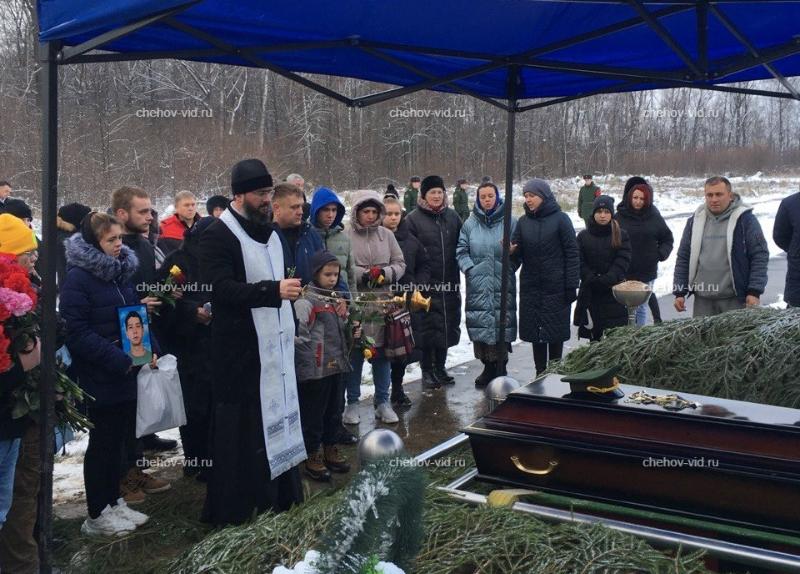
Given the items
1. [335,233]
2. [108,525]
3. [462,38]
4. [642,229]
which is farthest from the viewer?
[642,229]

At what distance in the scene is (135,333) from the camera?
14.7 ft

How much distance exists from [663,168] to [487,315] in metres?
39.2

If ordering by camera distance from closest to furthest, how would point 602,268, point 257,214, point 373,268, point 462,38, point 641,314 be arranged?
point 257,214, point 462,38, point 373,268, point 602,268, point 641,314

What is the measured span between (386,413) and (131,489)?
7.06ft

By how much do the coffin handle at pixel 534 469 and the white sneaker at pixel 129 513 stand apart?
2.28 metres

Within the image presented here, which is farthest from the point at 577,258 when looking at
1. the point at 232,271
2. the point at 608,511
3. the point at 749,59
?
the point at 608,511

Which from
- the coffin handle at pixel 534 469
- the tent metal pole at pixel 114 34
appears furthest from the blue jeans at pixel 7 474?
the coffin handle at pixel 534 469

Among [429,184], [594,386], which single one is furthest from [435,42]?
[429,184]

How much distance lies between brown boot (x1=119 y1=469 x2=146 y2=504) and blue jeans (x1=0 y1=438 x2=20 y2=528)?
1.23 m

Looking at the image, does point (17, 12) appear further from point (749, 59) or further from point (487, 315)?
point (749, 59)

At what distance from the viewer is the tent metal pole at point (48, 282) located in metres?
3.16

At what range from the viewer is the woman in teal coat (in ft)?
24.2

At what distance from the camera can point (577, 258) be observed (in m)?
7.14
